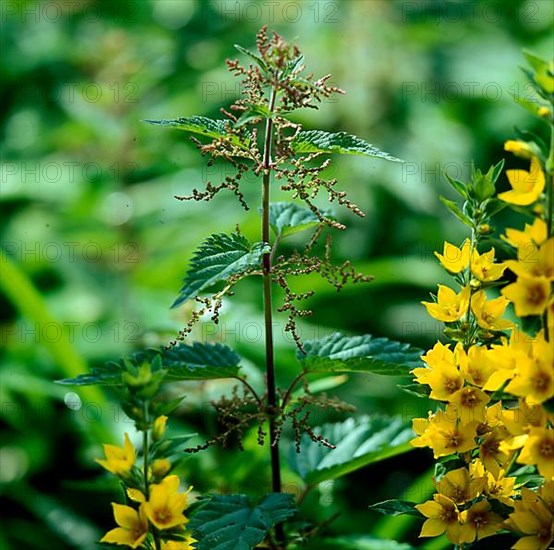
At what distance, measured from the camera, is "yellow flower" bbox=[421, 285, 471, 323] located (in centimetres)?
93

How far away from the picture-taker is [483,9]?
3740mm

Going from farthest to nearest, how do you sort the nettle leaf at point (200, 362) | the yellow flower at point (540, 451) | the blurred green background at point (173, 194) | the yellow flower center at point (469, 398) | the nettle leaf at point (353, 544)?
the blurred green background at point (173, 194)
the nettle leaf at point (353, 544)
the nettle leaf at point (200, 362)
the yellow flower center at point (469, 398)
the yellow flower at point (540, 451)

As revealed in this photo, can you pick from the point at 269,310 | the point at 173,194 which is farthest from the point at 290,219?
the point at 173,194

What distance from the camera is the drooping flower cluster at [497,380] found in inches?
31.5

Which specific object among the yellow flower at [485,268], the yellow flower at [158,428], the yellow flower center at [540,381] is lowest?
the yellow flower at [158,428]

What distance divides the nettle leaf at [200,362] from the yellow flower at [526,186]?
38cm

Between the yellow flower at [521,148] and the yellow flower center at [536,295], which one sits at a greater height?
the yellow flower at [521,148]

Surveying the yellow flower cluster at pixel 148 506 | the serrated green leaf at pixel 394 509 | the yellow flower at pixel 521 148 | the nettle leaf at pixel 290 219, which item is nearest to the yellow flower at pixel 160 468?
the yellow flower cluster at pixel 148 506

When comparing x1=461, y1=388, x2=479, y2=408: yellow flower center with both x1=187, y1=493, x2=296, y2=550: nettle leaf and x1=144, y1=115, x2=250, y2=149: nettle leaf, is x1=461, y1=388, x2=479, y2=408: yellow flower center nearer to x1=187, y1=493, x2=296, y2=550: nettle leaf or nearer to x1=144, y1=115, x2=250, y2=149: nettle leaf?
x1=187, y1=493, x2=296, y2=550: nettle leaf

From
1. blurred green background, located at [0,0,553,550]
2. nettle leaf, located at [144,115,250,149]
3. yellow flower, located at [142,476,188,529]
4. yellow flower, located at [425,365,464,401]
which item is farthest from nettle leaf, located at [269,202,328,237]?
blurred green background, located at [0,0,553,550]

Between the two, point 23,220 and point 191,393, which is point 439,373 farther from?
point 23,220

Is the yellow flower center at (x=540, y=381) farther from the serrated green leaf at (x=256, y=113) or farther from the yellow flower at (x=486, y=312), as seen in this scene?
the serrated green leaf at (x=256, y=113)

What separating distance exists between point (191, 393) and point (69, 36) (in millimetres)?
2460

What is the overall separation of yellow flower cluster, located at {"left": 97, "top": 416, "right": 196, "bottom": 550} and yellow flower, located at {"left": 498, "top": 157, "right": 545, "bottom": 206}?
39 centimetres
